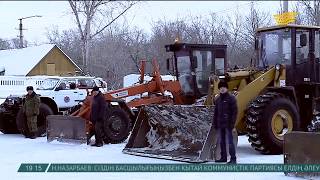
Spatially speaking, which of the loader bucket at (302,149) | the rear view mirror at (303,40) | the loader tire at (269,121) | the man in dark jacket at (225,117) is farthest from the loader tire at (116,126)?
the loader bucket at (302,149)

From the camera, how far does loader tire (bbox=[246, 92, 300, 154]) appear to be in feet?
36.1

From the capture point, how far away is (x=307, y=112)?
12664 mm

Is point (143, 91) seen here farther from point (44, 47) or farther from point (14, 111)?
point (44, 47)

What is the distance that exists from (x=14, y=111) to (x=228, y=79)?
7620 millimetres

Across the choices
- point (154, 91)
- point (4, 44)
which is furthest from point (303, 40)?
point (4, 44)

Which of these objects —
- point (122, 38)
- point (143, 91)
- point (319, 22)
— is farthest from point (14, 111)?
point (122, 38)

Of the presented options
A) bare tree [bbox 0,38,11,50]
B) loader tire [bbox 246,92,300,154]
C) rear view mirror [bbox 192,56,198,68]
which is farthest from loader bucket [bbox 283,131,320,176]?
bare tree [bbox 0,38,11,50]

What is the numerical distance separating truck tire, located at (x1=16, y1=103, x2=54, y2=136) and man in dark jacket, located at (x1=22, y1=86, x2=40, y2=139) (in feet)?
1.24

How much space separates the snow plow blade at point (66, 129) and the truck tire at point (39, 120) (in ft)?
6.63

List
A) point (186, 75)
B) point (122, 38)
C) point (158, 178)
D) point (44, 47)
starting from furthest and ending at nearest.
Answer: point (44, 47) → point (122, 38) → point (186, 75) → point (158, 178)

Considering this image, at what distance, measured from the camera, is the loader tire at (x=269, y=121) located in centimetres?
1101

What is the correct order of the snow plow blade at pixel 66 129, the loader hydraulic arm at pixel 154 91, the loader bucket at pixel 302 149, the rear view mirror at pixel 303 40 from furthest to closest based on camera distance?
the loader hydraulic arm at pixel 154 91, the snow plow blade at pixel 66 129, the rear view mirror at pixel 303 40, the loader bucket at pixel 302 149

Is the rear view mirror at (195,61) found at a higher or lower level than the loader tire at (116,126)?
higher

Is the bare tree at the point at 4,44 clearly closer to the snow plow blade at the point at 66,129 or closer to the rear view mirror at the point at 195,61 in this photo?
the snow plow blade at the point at 66,129
